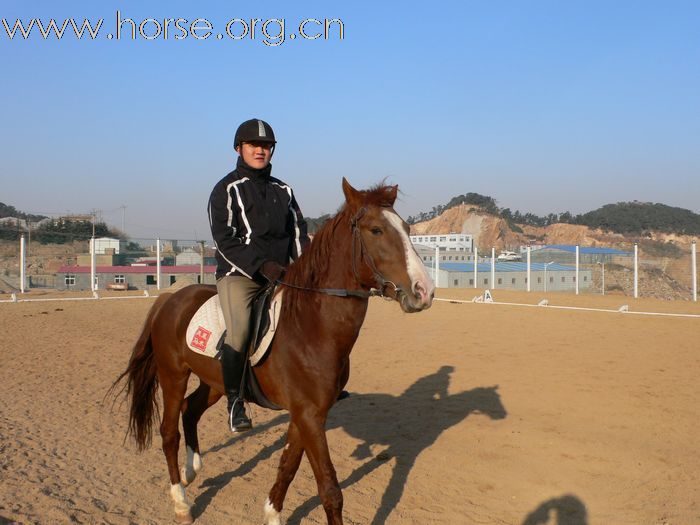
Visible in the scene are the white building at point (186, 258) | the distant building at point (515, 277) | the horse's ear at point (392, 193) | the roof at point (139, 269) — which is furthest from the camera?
the white building at point (186, 258)

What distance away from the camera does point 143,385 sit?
5.42m

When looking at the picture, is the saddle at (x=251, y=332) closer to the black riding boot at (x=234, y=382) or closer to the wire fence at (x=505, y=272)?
the black riding boot at (x=234, y=382)

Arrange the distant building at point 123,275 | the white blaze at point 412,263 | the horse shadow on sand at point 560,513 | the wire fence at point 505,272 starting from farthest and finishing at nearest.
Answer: the distant building at point 123,275 → the wire fence at point 505,272 → the horse shadow on sand at point 560,513 → the white blaze at point 412,263

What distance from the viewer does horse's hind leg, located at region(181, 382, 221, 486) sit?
509cm

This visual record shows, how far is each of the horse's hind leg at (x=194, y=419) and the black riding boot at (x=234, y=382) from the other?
1.09m

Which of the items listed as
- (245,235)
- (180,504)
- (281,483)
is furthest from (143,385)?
(245,235)

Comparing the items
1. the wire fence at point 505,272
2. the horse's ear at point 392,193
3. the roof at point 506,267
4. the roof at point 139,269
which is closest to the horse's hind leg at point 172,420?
the horse's ear at point 392,193

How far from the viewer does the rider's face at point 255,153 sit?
4.36 meters

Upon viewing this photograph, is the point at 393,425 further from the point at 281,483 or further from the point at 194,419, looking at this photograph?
the point at 281,483

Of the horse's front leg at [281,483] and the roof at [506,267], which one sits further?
the roof at [506,267]

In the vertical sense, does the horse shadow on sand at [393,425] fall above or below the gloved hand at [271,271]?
below

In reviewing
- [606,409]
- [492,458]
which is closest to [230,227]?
[492,458]

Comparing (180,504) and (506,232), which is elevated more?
(506,232)

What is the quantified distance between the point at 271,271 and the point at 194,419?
1997mm
